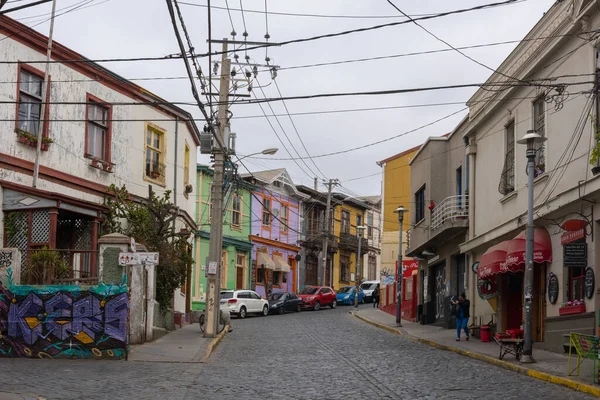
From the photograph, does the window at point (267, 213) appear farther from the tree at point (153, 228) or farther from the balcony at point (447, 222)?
the tree at point (153, 228)

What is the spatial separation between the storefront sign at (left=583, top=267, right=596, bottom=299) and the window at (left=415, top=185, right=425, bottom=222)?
16910 mm

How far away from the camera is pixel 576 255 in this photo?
1852cm

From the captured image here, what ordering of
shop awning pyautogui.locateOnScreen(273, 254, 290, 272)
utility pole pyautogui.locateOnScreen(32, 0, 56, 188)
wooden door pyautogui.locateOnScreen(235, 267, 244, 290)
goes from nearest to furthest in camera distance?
1. utility pole pyautogui.locateOnScreen(32, 0, 56, 188)
2. wooden door pyautogui.locateOnScreen(235, 267, 244, 290)
3. shop awning pyautogui.locateOnScreen(273, 254, 290, 272)

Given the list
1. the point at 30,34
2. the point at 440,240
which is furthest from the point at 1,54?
the point at 440,240

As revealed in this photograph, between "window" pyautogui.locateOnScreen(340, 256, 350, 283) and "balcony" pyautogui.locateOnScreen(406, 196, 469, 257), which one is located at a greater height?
"balcony" pyautogui.locateOnScreen(406, 196, 469, 257)

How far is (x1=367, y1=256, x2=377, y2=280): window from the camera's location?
74938 millimetres

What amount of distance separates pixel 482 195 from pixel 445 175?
5875mm

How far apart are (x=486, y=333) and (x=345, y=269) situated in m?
44.8

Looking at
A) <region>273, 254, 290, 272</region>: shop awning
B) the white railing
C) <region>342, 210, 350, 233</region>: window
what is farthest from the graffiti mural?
<region>342, 210, 350, 233</region>: window

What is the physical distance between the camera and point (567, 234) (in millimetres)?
19688

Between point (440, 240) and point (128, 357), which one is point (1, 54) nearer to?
point (128, 357)

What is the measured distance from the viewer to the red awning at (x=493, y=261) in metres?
22.6

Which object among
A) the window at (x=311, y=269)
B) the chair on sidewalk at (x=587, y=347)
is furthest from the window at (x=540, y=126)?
the window at (x=311, y=269)

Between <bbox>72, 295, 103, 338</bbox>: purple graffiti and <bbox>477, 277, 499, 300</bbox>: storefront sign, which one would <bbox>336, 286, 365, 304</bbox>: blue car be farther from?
<bbox>72, 295, 103, 338</bbox>: purple graffiti
